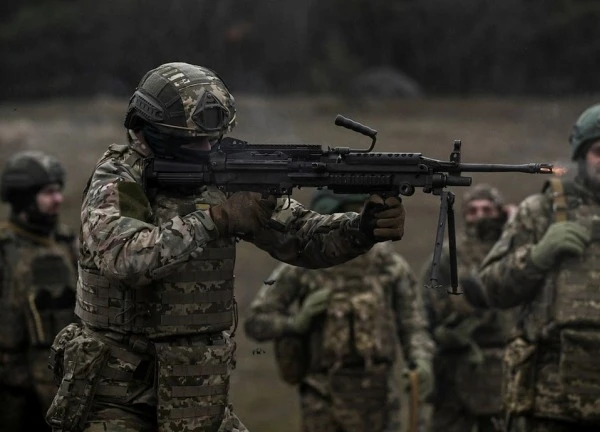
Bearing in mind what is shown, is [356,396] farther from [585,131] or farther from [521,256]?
[585,131]

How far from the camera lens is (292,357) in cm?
993

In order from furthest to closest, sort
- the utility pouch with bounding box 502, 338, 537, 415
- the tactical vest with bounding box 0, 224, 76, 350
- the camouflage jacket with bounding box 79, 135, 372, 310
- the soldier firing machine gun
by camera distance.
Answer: the tactical vest with bounding box 0, 224, 76, 350 < the utility pouch with bounding box 502, 338, 537, 415 < the soldier firing machine gun < the camouflage jacket with bounding box 79, 135, 372, 310

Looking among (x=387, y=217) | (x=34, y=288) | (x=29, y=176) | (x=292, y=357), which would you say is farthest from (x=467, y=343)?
(x=387, y=217)

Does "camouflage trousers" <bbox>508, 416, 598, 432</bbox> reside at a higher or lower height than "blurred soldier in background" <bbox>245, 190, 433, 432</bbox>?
lower

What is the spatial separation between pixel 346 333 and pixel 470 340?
1.26 m

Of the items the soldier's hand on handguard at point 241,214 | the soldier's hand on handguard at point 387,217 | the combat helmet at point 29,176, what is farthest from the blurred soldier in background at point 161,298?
the combat helmet at point 29,176

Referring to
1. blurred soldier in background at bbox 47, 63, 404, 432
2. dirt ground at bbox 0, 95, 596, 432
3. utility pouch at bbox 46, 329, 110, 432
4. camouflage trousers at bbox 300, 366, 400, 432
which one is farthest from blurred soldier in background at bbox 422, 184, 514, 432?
dirt ground at bbox 0, 95, 596, 432

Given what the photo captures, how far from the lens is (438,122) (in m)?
23.2

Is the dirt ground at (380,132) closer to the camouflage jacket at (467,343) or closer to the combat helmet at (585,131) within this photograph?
the camouflage jacket at (467,343)

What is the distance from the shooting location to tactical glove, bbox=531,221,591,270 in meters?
8.14

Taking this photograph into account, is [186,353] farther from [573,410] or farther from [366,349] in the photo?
[366,349]

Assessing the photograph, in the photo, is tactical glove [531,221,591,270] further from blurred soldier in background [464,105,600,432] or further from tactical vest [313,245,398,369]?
tactical vest [313,245,398,369]

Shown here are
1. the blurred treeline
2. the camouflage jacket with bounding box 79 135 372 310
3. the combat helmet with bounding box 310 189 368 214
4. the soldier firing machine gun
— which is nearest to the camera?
the camouflage jacket with bounding box 79 135 372 310

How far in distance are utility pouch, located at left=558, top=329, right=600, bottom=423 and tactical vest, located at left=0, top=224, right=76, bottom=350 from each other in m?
3.54
